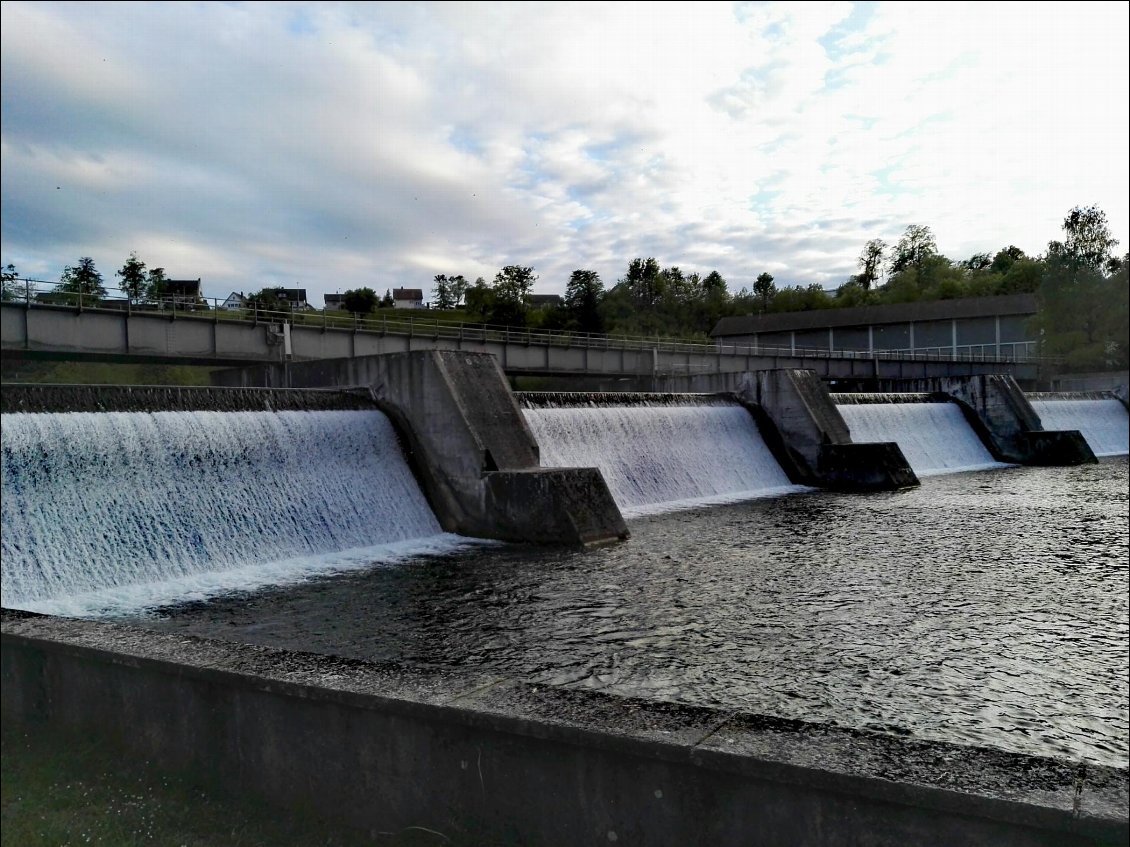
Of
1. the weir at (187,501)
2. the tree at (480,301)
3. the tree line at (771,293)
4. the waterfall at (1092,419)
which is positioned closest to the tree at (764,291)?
the tree line at (771,293)

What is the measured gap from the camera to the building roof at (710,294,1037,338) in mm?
63156

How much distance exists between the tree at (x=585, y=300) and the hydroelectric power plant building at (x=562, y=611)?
55382mm

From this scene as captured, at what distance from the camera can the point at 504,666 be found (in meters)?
6.50

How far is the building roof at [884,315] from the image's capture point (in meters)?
63.2

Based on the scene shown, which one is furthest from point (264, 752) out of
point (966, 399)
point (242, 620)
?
point (966, 399)

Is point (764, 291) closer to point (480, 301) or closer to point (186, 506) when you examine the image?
point (480, 301)

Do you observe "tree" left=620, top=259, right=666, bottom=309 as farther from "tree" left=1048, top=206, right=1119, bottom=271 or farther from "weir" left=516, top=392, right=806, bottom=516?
"weir" left=516, top=392, right=806, bottom=516

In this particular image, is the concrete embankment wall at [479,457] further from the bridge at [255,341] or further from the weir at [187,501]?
the bridge at [255,341]

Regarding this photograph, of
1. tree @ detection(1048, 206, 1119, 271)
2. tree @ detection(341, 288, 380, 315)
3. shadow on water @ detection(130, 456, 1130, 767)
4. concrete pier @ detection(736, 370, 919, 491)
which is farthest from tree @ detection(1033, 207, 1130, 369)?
tree @ detection(341, 288, 380, 315)

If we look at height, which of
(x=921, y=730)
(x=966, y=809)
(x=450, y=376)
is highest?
(x=450, y=376)

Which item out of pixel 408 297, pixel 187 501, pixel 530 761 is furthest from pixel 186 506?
pixel 408 297

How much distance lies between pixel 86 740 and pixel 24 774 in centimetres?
25

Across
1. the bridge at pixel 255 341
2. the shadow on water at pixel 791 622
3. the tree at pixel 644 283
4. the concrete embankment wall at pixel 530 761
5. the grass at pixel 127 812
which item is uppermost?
the tree at pixel 644 283

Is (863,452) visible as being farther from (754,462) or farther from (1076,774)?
(1076,774)
